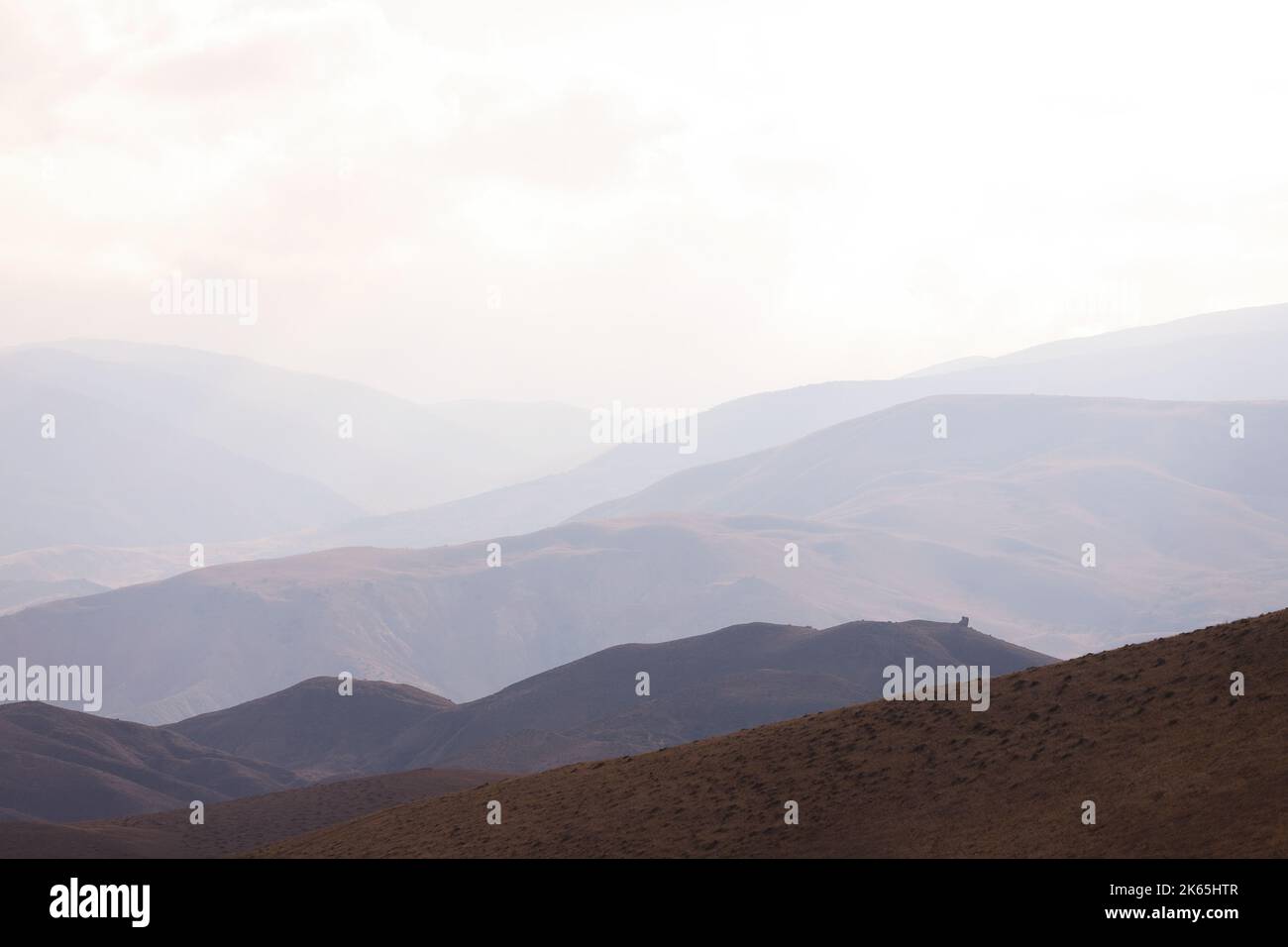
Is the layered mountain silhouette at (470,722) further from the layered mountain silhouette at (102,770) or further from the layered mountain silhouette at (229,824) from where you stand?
the layered mountain silhouette at (229,824)

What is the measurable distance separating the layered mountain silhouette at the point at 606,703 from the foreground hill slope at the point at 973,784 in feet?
185

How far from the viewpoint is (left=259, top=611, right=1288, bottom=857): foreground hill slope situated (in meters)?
30.8

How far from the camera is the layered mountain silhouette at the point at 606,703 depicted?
10975 cm

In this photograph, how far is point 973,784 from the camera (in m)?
36.9

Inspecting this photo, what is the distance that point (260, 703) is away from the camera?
14212 cm

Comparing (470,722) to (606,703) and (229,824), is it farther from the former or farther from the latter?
(229,824)

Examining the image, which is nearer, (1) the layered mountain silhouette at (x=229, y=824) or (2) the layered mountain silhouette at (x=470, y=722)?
(1) the layered mountain silhouette at (x=229, y=824)

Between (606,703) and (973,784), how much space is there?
91.3 m

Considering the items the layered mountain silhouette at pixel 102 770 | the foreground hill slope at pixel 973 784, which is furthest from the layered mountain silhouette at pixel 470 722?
the foreground hill slope at pixel 973 784

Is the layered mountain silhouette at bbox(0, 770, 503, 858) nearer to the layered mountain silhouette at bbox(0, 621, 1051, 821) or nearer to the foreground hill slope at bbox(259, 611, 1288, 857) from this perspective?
the layered mountain silhouette at bbox(0, 621, 1051, 821)

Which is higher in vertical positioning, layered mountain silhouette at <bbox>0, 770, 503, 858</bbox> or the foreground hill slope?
the foreground hill slope

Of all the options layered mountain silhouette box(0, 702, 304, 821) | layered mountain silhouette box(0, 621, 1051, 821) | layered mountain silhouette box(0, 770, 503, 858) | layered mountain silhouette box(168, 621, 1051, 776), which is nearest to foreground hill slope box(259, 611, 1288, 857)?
layered mountain silhouette box(0, 770, 503, 858)

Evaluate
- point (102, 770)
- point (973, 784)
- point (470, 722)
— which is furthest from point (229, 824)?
point (470, 722)

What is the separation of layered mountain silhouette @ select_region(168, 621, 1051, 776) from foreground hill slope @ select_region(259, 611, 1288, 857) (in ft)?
185
